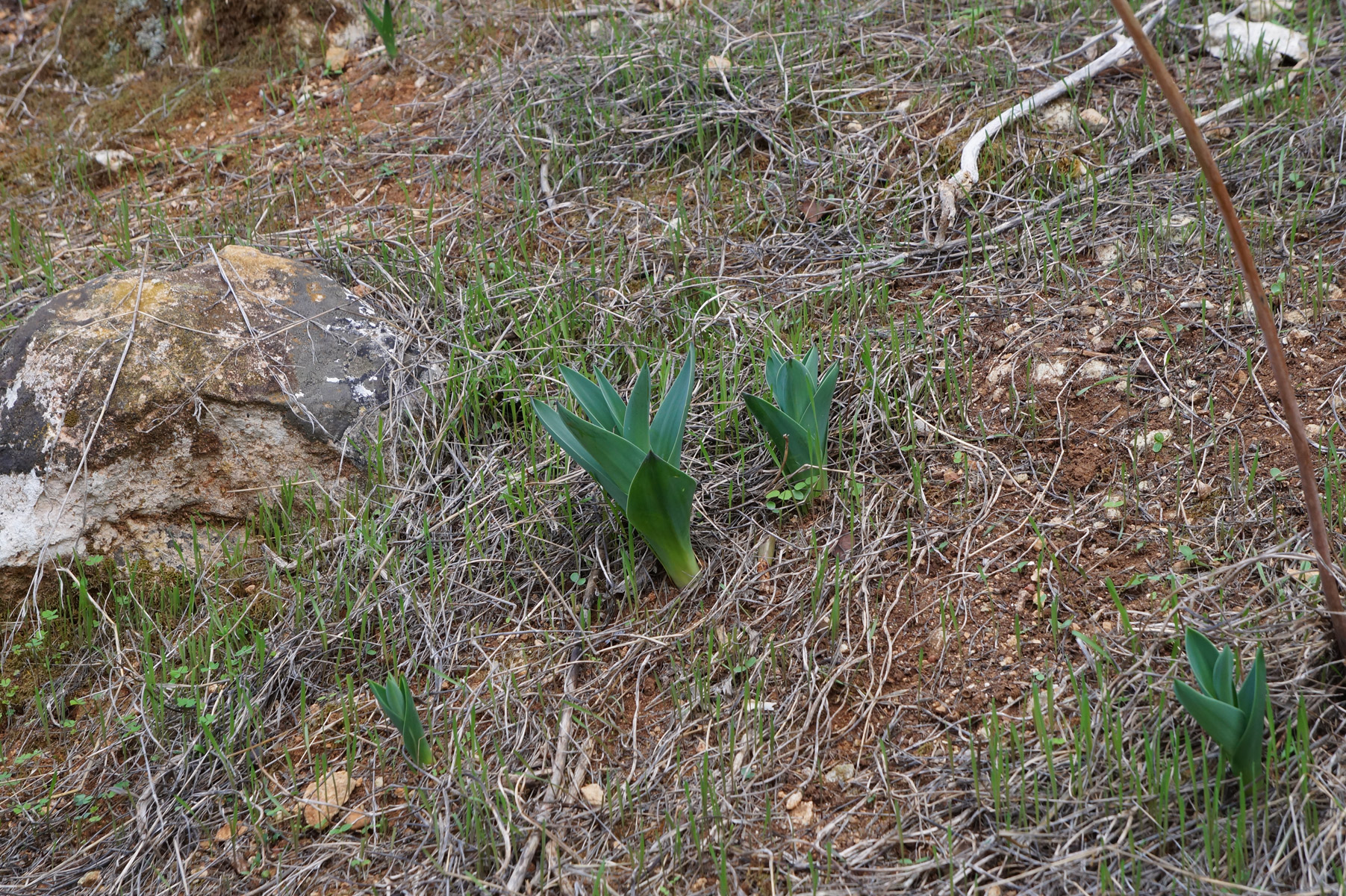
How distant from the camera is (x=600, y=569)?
2.22 meters

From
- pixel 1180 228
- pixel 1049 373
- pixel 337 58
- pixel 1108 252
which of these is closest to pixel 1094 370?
pixel 1049 373

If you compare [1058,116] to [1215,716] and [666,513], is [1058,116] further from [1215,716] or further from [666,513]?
[1215,716]

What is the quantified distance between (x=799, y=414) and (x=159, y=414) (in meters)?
1.65

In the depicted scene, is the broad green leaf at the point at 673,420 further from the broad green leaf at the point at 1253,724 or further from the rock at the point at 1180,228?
the rock at the point at 1180,228

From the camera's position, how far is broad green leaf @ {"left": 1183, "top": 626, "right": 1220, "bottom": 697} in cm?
147

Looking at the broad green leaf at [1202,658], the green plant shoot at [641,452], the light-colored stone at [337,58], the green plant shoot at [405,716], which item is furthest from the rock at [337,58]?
the broad green leaf at [1202,658]

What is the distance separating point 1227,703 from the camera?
1434 mm

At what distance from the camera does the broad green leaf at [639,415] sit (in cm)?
197

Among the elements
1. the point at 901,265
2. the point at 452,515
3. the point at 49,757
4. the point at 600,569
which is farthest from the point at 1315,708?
the point at 49,757

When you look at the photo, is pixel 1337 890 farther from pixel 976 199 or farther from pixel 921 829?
pixel 976 199

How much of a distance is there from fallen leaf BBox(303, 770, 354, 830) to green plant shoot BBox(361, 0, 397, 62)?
3.08 m

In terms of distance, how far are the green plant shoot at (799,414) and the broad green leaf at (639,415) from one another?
0.24 meters

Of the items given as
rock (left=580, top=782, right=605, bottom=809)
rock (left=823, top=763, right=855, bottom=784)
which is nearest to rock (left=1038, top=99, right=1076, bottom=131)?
rock (left=823, top=763, right=855, bottom=784)

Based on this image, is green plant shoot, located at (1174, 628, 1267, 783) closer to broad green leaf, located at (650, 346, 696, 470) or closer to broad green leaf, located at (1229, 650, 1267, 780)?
broad green leaf, located at (1229, 650, 1267, 780)
